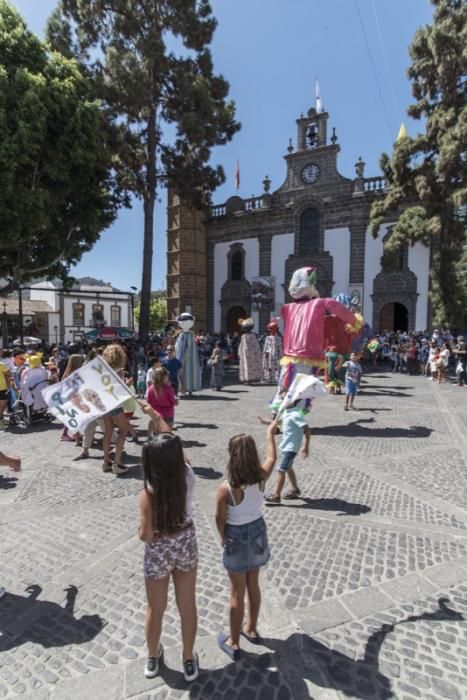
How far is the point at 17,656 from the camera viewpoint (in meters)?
2.62

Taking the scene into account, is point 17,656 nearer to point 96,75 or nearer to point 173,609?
point 173,609

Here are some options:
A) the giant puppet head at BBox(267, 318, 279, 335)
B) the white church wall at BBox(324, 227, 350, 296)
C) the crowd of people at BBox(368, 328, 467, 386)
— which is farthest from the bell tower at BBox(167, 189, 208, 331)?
the giant puppet head at BBox(267, 318, 279, 335)

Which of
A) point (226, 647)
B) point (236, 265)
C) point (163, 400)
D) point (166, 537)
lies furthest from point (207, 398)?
point (236, 265)

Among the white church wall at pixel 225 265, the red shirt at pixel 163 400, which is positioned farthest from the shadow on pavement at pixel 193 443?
the white church wall at pixel 225 265

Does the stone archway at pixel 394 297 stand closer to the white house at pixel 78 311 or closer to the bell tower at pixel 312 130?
the bell tower at pixel 312 130

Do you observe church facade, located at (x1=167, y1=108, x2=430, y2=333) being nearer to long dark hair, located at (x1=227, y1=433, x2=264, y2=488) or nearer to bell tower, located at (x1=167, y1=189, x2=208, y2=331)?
bell tower, located at (x1=167, y1=189, x2=208, y2=331)

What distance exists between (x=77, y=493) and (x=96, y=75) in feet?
62.6

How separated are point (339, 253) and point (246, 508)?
81.0 feet

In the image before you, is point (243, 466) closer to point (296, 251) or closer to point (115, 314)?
point (296, 251)

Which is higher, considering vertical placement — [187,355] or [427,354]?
[187,355]

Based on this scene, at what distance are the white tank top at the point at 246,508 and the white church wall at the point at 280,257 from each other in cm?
2474

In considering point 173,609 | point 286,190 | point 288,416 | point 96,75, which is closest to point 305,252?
point 286,190

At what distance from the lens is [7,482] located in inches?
216

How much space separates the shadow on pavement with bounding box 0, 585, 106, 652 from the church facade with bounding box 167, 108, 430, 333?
20.4 m
